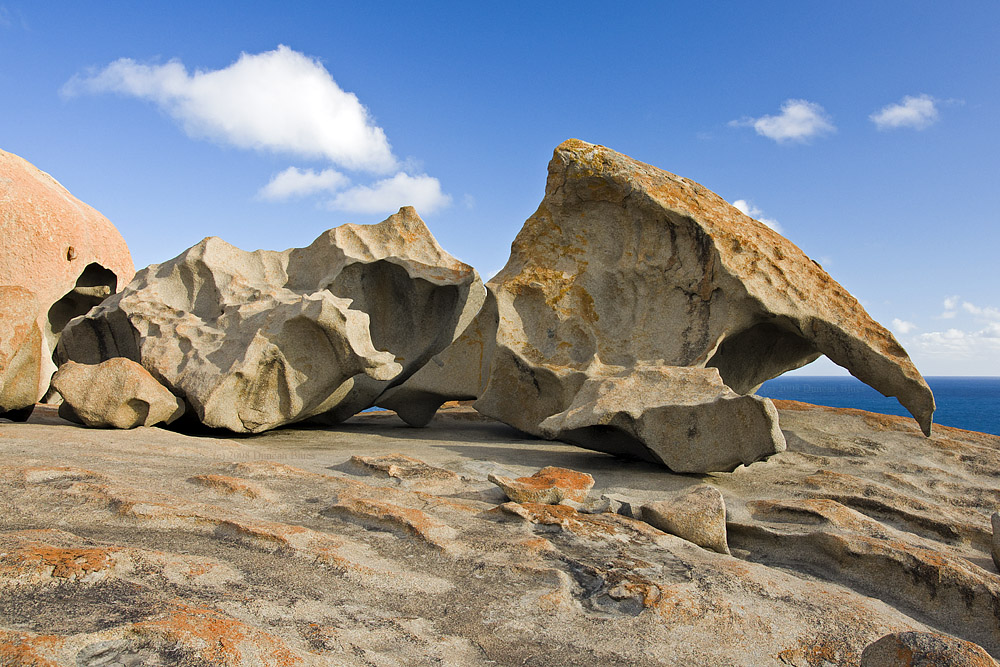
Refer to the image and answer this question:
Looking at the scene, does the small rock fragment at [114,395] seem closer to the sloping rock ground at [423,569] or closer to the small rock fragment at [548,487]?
the sloping rock ground at [423,569]

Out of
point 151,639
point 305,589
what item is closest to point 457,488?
point 305,589

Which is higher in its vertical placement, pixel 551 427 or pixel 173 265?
pixel 173 265

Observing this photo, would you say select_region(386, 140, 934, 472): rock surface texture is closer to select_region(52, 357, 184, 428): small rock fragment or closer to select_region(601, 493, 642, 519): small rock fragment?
select_region(601, 493, 642, 519): small rock fragment

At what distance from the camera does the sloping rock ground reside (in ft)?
6.36

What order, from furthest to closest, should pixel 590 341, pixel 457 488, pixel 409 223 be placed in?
pixel 409 223
pixel 590 341
pixel 457 488

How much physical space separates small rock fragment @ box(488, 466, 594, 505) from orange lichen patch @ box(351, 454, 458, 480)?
0.51 meters

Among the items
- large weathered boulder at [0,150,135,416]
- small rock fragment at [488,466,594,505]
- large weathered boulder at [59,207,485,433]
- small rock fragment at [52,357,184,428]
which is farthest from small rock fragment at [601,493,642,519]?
large weathered boulder at [0,150,135,416]

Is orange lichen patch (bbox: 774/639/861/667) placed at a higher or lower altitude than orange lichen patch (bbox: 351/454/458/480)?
lower

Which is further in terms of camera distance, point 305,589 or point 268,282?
point 268,282

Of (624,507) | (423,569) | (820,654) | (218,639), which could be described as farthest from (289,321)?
(820,654)

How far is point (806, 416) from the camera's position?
7977mm

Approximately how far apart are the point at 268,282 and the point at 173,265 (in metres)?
0.97

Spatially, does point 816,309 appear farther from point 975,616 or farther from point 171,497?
point 171,497

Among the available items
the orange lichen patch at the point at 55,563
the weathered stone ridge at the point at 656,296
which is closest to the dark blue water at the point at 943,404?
the weathered stone ridge at the point at 656,296
